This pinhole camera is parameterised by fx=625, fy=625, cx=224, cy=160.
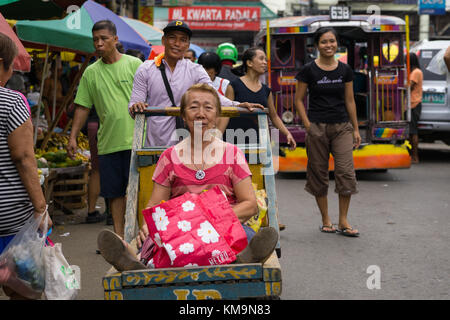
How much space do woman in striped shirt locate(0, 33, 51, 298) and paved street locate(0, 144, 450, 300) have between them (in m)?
1.35

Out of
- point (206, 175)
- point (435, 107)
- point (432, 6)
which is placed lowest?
point (206, 175)

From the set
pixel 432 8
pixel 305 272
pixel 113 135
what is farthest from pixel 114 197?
pixel 432 8

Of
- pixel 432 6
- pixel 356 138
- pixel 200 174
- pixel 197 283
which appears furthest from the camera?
pixel 432 6

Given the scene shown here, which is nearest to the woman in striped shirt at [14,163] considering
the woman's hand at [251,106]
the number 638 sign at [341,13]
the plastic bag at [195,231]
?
the plastic bag at [195,231]

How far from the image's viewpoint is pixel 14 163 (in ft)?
10.6

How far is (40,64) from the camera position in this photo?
34.7 feet

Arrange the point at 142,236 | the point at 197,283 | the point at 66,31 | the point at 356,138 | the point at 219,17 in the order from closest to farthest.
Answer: the point at 197,283 < the point at 142,236 < the point at 356,138 < the point at 66,31 < the point at 219,17

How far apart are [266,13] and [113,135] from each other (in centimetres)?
3024

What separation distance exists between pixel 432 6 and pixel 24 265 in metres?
29.2

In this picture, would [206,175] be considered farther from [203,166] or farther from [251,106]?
[251,106]

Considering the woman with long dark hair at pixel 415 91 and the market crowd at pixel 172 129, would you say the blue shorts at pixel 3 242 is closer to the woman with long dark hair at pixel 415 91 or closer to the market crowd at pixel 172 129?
the market crowd at pixel 172 129

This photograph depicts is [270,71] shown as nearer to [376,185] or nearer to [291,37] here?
[291,37]

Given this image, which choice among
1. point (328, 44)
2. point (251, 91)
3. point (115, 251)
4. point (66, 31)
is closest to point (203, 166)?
point (115, 251)

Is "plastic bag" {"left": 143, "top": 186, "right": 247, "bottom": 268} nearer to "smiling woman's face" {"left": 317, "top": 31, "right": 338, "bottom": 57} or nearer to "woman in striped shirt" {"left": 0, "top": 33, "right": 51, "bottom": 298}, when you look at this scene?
"woman in striped shirt" {"left": 0, "top": 33, "right": 51, "bottom": 298}
